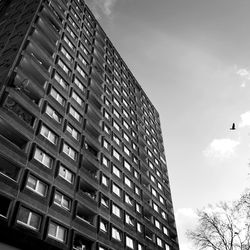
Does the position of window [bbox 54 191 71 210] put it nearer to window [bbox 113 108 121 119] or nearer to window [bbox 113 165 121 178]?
window [bbox 113 165 121 178]

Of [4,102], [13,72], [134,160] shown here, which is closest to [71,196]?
[4,102]

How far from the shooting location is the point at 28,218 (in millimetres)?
20406

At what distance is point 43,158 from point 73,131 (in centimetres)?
696

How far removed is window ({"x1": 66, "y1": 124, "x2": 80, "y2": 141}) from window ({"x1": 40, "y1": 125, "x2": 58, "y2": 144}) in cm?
263

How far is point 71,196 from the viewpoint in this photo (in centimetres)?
2581

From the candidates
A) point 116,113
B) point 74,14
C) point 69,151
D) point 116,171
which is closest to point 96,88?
point 116,113

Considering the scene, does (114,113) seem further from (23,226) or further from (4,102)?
(23,226)

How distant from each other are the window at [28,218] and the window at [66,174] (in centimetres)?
534

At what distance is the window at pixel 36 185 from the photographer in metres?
22.1

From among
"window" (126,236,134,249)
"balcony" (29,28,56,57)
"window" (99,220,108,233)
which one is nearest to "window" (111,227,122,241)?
"window" (99,220,108,233)

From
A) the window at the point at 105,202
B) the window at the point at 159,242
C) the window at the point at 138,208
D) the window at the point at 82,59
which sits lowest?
the window at the point at 159,242

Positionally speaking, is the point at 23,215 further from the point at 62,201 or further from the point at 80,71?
the point at 80,71

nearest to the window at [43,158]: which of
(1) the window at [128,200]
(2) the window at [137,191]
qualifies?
(1) the window at [128,200]

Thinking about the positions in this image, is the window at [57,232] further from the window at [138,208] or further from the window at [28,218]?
the window at [138,208]
